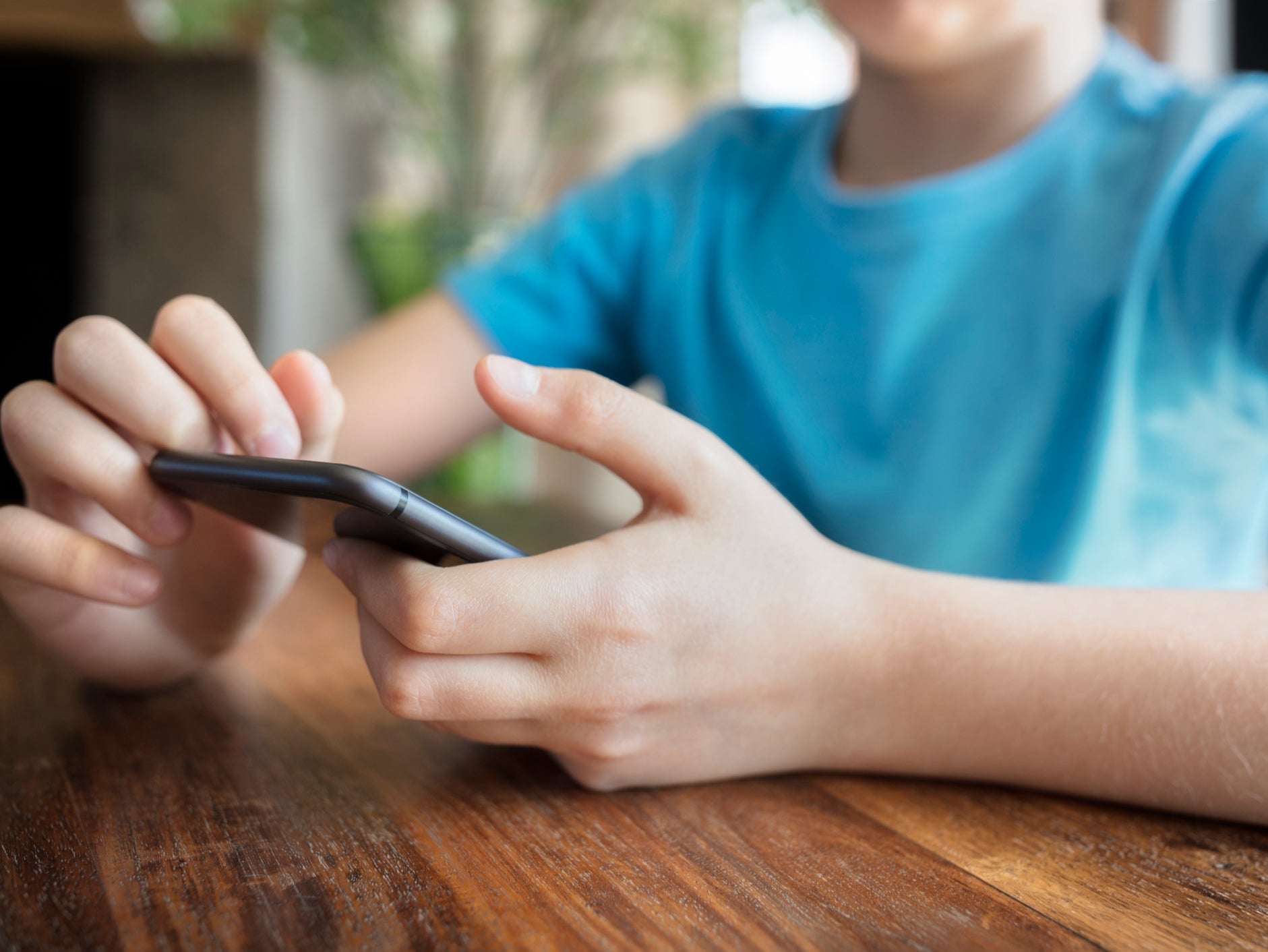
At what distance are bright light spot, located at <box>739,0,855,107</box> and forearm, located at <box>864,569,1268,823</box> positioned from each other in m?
1.73

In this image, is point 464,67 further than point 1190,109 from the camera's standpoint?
Yes

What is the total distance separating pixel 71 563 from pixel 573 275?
0.50 meters

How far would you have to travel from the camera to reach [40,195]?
6.61 ft

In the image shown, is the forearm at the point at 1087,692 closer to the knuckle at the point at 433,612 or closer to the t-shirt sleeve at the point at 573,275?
the knuckle at the point at 433,612

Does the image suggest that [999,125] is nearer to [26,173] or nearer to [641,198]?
[641,198]

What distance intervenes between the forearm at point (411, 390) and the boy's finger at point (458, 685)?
0.35 m

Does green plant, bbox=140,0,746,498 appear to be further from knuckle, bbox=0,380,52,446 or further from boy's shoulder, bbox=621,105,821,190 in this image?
knuckle, bbox=0,380,52,446

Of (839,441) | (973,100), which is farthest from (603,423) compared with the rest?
(973,100)

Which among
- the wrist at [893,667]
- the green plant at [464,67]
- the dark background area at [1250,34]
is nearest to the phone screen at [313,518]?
the wrist at [893,667]

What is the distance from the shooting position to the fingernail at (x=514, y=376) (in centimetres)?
38

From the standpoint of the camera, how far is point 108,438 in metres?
0.46

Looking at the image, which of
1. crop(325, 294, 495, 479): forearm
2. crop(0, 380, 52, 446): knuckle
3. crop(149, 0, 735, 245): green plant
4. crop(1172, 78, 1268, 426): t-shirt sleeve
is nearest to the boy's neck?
crop(1172, 78, 1268, 426): t-shirt sleeve

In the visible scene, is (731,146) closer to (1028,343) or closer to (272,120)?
(1028,343)

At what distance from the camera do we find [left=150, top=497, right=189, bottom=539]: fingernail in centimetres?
46
